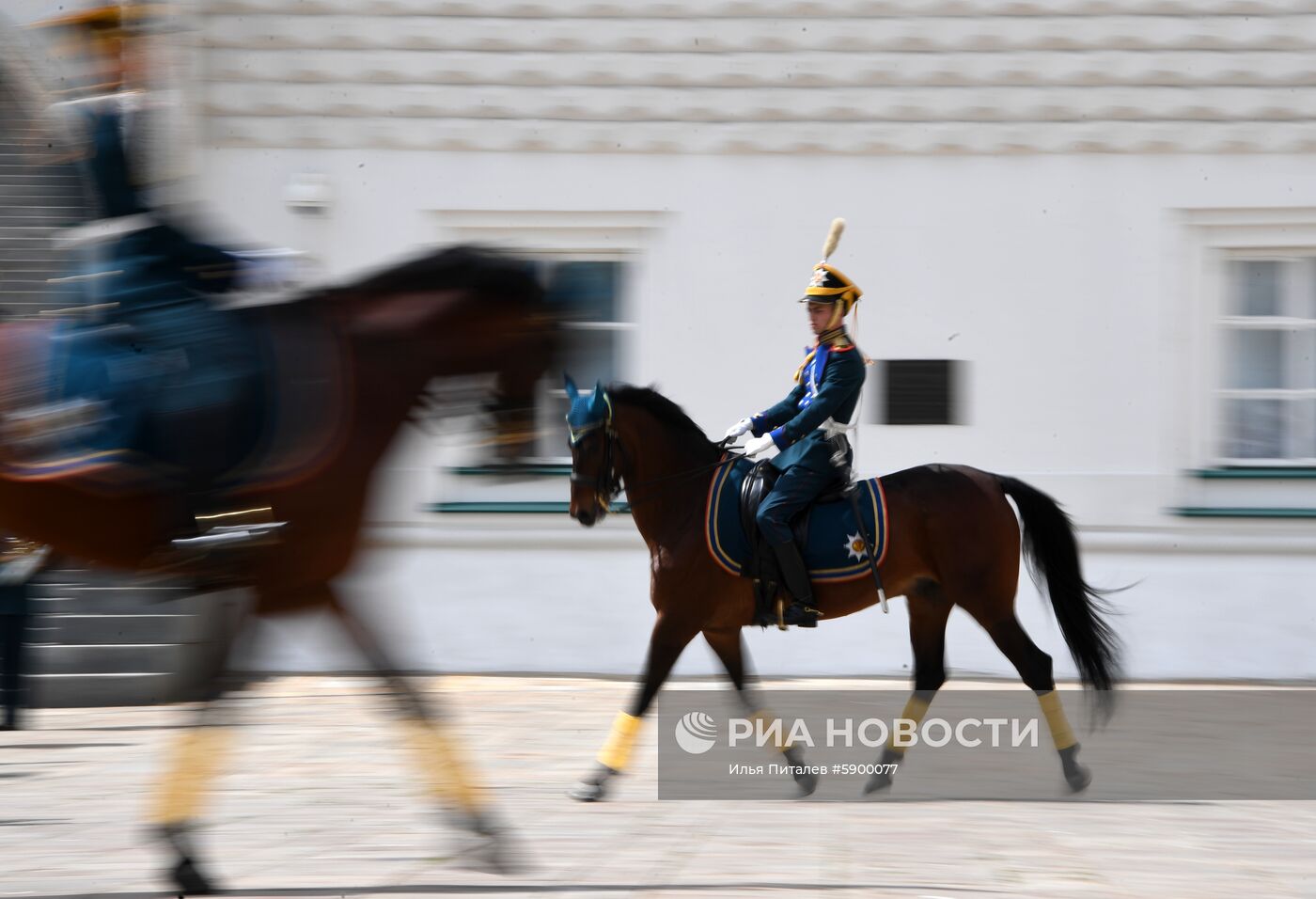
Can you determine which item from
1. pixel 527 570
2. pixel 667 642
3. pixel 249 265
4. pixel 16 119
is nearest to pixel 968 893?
pixel 667 642

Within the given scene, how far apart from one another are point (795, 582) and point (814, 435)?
2.18ft

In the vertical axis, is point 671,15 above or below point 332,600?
above

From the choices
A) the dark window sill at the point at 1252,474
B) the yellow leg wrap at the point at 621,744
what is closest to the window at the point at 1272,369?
the dark window sill at the point at 1252,474

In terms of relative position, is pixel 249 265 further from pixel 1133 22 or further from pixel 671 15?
pixel 1133 22

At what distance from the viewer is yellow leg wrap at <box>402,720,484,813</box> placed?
4.45 metres

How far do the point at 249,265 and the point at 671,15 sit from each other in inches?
222

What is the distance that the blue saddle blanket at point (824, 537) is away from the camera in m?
6.32

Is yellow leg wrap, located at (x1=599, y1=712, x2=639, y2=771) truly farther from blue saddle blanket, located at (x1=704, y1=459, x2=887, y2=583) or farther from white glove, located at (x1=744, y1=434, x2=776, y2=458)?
white glove, located at (x1=744, y1=434, x2=776, y2=458)

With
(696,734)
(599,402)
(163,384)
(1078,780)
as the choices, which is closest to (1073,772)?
(1078,780)

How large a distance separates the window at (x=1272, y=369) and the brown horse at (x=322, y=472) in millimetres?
6467

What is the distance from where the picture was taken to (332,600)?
449 centimetres

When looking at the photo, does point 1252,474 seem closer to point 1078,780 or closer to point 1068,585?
point 1068,585

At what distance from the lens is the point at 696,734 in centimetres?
700

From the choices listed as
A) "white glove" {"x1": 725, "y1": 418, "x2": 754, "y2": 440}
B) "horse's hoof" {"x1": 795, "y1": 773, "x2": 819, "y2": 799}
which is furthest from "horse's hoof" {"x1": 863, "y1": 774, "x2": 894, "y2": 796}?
"white glove" {"x1": 725, "y1": 418, "x2": 754, "y2": 440}
